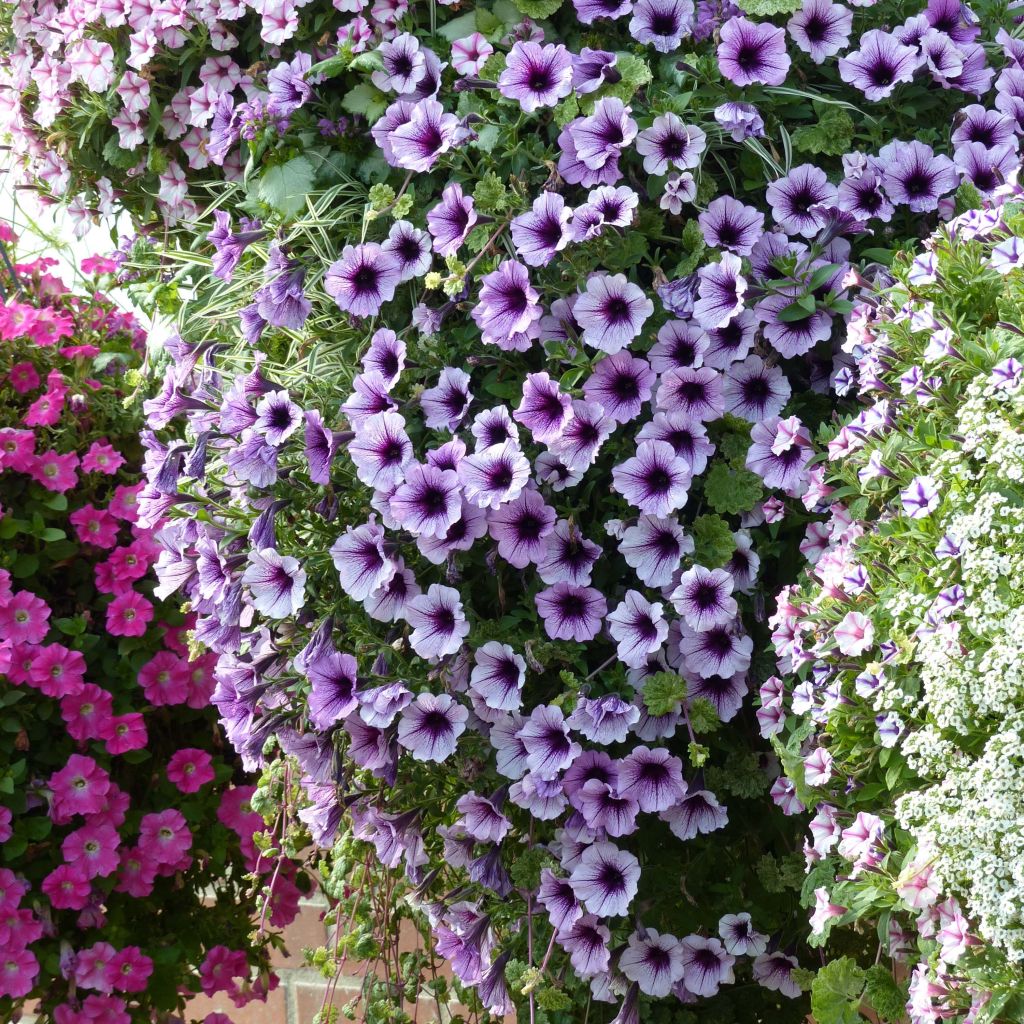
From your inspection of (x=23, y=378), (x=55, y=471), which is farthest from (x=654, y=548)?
(x=23, y=378)

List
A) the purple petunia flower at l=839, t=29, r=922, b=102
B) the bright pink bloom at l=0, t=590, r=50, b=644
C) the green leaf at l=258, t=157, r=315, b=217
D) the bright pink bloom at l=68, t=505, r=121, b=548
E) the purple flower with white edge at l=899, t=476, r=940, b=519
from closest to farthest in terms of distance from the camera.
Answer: the purple flower with white edge at l=899, t=476, r=940, b=519
the purple petunia flower at l=839, t=29, r=922, b=102
the green leaf at l=258, t=157, r=315, b=217
the bright pink bloom at l=0, t=590, r=50, b=644
the bright pink bloom at l=68, t=505, r=121, b=548

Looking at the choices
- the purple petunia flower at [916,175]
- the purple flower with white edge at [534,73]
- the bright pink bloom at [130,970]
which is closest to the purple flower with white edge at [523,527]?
the purple flower with white edge at [534,73]

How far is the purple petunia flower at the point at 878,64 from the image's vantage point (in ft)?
4.89

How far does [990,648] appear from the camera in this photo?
3.35ft

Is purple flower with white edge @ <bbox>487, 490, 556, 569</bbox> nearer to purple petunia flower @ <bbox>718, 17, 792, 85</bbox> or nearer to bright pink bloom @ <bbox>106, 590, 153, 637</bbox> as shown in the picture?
purple petunia flower @ <bbox>718, 17, 792, 85</bbox>

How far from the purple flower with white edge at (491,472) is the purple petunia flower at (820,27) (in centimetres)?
59

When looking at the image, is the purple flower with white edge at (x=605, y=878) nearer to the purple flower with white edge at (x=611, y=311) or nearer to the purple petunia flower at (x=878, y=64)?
the purple flower with white edge at (x=611, y=311)

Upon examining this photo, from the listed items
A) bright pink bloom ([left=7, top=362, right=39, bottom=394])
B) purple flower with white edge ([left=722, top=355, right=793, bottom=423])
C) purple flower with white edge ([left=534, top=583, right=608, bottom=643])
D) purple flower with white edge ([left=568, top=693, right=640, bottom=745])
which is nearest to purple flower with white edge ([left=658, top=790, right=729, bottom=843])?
purple flower with white edge ([left=568, top=693, right=640, bottom=745])

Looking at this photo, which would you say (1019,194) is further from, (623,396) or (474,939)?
(474,939)

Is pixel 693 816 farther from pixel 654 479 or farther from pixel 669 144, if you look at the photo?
pixel 669 144

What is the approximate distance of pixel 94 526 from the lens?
1929 millimetres

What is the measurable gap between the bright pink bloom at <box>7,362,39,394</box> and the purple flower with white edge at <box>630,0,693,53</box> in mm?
1030

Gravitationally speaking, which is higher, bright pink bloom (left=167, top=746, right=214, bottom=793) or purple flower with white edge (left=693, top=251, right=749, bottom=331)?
purple flower with white edge (left=693, top=251, right=749, bottom=331)

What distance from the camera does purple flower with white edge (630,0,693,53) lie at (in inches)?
59.4
